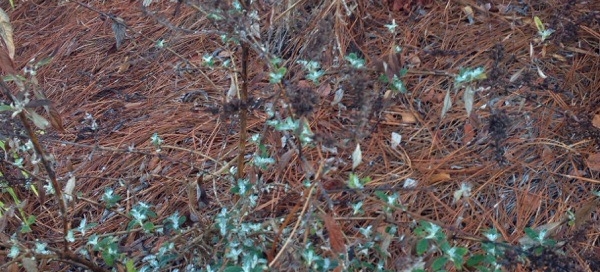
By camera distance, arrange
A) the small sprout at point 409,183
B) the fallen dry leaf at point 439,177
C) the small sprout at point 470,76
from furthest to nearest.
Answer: the fallen dry leaf at point 439,177
the small sprout at point 409,183
the small sprout at point 470,76

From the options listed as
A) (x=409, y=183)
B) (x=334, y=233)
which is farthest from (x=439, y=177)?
(x=334, y=233)

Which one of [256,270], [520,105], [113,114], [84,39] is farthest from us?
[84,39]

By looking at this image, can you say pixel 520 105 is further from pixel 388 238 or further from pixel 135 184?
pixel 135 184

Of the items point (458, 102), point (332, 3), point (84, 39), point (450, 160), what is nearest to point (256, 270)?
point (450, 160)

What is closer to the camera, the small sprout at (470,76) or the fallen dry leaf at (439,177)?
the small sprout at (470,76)

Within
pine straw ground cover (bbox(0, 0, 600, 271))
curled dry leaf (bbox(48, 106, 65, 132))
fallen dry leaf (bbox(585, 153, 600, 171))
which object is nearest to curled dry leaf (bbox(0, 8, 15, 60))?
curled dry leaf (bbox(48, 106, 65, 132))

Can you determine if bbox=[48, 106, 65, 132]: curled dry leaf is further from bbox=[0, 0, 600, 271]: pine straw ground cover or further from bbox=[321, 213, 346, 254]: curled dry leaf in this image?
bbox=[321, 213, 346, 254]: curled dry leaf

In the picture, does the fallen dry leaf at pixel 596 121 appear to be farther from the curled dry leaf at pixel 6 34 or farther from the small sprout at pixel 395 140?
the curled dry leaf at pixel 6 34

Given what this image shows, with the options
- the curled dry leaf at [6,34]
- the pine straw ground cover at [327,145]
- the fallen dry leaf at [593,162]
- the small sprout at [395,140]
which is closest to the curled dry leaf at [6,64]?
the curled dry leaf at [6,34]
